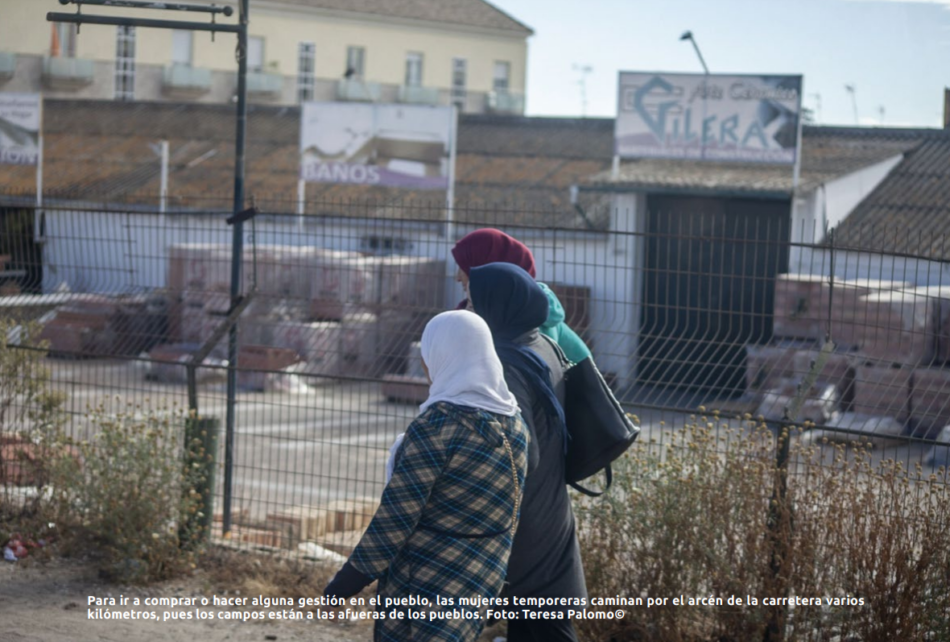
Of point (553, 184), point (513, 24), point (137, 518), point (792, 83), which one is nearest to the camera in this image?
point (137, 518)

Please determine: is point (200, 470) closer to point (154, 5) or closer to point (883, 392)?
point (154, 5)

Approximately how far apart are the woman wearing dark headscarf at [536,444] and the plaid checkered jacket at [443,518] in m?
0.28

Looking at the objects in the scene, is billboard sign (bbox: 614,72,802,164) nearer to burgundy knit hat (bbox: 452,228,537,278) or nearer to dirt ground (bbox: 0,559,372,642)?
dirt ground (bbox: 0,559,372,642)

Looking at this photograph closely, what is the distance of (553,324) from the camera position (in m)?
4.05

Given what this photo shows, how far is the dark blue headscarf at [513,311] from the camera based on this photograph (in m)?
3.62

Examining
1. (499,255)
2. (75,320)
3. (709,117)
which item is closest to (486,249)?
(499,255)

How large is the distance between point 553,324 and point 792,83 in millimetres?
16062

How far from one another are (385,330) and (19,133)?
15589 millimetres

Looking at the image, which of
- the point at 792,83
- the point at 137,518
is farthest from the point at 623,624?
the point at 792,83

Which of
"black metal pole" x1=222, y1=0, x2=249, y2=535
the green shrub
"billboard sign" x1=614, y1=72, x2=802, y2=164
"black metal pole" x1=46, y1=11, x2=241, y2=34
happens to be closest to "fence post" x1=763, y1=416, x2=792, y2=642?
the green shrub

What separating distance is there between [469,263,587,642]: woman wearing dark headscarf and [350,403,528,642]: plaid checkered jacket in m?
0.28

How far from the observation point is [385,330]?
28.9 ft

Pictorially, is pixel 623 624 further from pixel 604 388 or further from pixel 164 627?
pixel 164 627

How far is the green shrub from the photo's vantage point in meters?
4.64
